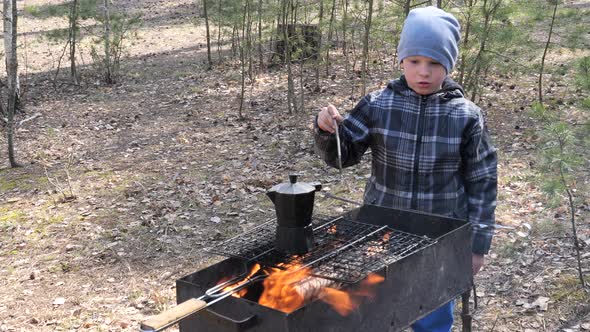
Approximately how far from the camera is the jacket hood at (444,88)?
284 centimetres

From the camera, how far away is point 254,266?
2467 mm

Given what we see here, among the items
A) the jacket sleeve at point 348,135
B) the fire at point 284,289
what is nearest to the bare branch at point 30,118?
the jacket sleeve at point 348,135

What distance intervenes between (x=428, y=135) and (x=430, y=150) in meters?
0.07

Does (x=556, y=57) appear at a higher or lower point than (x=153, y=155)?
higher

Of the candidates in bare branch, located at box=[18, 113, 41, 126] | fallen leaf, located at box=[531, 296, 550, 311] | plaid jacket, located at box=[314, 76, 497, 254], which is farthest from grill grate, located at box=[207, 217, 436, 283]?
bare branch, located at box=[18, 113, 41, 126]

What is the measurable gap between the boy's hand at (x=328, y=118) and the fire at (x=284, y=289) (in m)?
0.76

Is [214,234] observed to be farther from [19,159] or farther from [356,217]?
[19,159]

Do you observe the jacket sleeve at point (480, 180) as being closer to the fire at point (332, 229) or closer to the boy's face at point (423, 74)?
the boy's face at point (423, 74)

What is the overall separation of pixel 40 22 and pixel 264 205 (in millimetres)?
17009

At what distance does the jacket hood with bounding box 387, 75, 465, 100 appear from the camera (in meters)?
2.84

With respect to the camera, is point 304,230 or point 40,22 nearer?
point 304,230

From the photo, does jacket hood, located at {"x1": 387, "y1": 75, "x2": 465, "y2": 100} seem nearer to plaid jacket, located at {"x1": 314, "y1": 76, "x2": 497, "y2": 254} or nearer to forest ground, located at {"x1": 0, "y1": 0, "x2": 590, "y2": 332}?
plaid jacket, located at {"x1": 314, "y1": 76, "x2": 497, "y2": 254}

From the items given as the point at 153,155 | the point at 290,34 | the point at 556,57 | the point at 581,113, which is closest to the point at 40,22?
the point at 290,34

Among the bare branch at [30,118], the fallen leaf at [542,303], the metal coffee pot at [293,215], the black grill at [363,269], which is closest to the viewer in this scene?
the black grill at [363,269]
